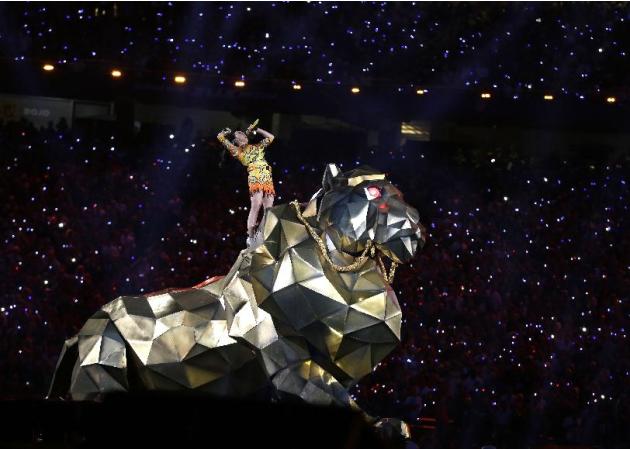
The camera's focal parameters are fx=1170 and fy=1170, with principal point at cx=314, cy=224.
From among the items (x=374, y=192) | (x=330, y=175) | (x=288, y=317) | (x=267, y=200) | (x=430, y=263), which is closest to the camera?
(x=288, y=317)

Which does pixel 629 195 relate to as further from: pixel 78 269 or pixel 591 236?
pixel 78 269

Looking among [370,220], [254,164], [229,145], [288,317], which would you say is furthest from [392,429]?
[229,145]

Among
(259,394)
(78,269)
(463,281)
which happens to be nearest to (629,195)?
(463,281)

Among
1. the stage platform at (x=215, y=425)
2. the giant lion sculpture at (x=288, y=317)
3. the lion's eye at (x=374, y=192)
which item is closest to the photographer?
the stage platform at (x=215, y=425)

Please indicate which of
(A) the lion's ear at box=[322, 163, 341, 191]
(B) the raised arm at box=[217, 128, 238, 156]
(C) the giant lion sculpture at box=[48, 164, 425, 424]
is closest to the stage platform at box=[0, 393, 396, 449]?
(C) the giant lion sculpture at box=[48, 164, 425, 424]

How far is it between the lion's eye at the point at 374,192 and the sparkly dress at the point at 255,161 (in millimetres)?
1415

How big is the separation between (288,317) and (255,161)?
174 cm

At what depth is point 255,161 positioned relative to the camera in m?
8.57

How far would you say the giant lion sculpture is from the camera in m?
7.22

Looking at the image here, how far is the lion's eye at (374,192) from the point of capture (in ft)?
24.0

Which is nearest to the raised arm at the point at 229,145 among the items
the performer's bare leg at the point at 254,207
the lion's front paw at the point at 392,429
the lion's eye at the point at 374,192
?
the performer's bare leg at the point at 254,207

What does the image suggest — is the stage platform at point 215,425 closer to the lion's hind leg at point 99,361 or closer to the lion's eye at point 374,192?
the lion's eye at point 374,192

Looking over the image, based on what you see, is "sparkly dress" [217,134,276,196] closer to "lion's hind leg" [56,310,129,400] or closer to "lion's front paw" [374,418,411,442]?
"lion's hind leg" [56,310,129,400]

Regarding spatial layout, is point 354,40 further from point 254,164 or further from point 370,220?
point 370,220
